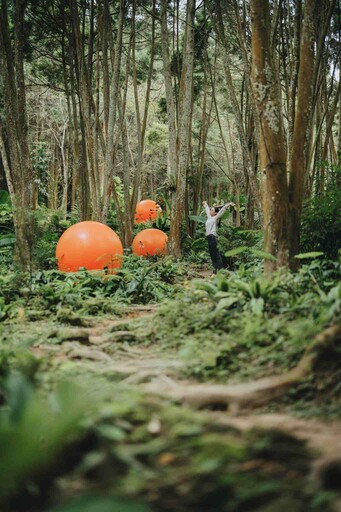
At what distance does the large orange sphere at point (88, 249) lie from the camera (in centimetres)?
763

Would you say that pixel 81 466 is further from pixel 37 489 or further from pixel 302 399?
pixel 302 399

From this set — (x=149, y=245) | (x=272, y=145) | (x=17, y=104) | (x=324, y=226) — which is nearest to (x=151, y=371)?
(x=272, y=145)

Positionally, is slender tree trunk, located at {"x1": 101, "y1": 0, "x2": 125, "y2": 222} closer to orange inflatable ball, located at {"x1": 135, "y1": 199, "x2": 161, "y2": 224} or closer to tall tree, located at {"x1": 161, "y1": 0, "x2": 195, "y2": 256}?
tall tree, located at {"x1": 161, "y1": 0, "x2": 195, "y2": 256}

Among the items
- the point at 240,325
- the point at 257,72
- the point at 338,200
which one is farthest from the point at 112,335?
the point at 338,200

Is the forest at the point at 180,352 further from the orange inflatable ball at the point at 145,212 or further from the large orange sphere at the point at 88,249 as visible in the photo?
the orange inflatable ball at the point at 145,212

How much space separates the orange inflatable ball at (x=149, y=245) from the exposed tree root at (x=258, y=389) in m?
8.01

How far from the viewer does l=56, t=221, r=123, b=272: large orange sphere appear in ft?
25.0

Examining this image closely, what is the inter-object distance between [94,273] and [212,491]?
588 cm

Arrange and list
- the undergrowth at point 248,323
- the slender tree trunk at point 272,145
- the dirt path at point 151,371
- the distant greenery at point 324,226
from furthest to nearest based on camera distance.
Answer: the distant greenery at point 324,226 → the slender tree trunk at point 272,145 → the undergrowth at point 248,323 → the dirt path at point 151,371

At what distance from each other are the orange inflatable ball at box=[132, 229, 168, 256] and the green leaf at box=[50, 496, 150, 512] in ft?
30.1

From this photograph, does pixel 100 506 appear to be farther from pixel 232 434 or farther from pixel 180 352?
pixel 180 352

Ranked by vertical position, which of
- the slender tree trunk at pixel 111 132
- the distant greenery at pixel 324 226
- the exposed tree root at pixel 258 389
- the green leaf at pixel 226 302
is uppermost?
the slender tree trunk at pixel 111 132

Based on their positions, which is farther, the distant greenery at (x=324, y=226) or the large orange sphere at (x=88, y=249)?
the large orange sphere at (x=88, y=249)

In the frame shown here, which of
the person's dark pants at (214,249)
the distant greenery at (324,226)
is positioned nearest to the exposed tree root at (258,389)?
the distant greenery at (324,226)
